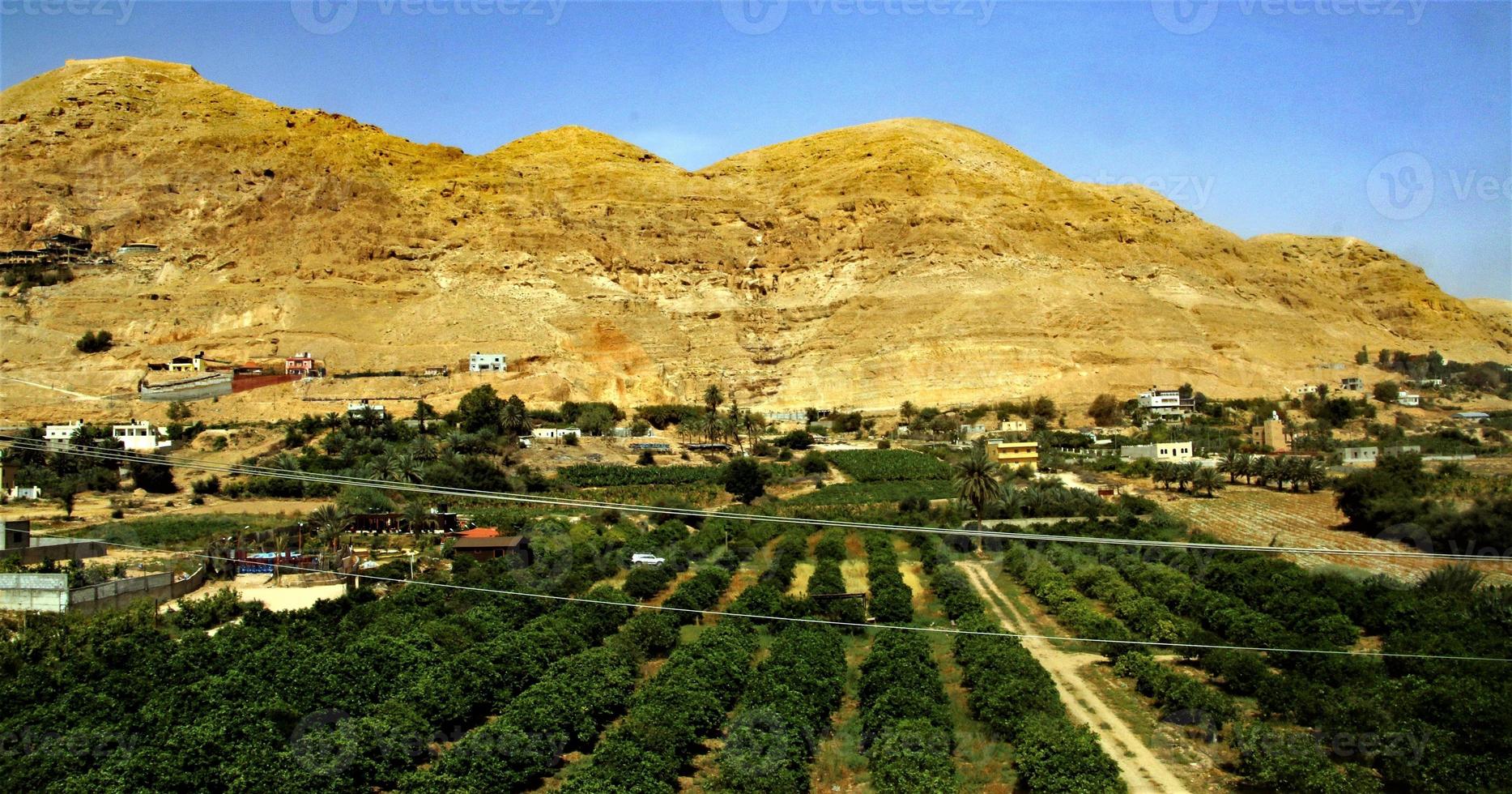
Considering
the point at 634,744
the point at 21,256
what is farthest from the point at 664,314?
the point at 634,744

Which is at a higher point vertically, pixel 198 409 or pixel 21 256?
A: pixel 21 256

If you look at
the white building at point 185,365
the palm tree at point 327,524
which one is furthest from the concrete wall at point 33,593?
the white building at point 185,365

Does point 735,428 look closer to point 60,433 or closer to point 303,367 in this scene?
point 303,367

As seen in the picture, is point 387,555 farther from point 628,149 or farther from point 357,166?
point 628,149

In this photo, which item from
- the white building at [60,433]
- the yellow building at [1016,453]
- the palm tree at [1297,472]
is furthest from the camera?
the yellow building at [1016,453]

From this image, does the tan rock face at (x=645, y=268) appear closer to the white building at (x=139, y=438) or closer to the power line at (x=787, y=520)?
the white building at (x=139, y=438)

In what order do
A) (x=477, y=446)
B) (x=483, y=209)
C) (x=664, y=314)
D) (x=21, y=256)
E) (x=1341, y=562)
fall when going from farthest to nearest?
1. (x=483, y=209)
2. (x=664, y=314)
3. (x=21, y=256)
4. (x=477, y=446)
5. (x=1341, y=562)

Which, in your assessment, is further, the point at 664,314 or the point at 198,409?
the point at 664,314
